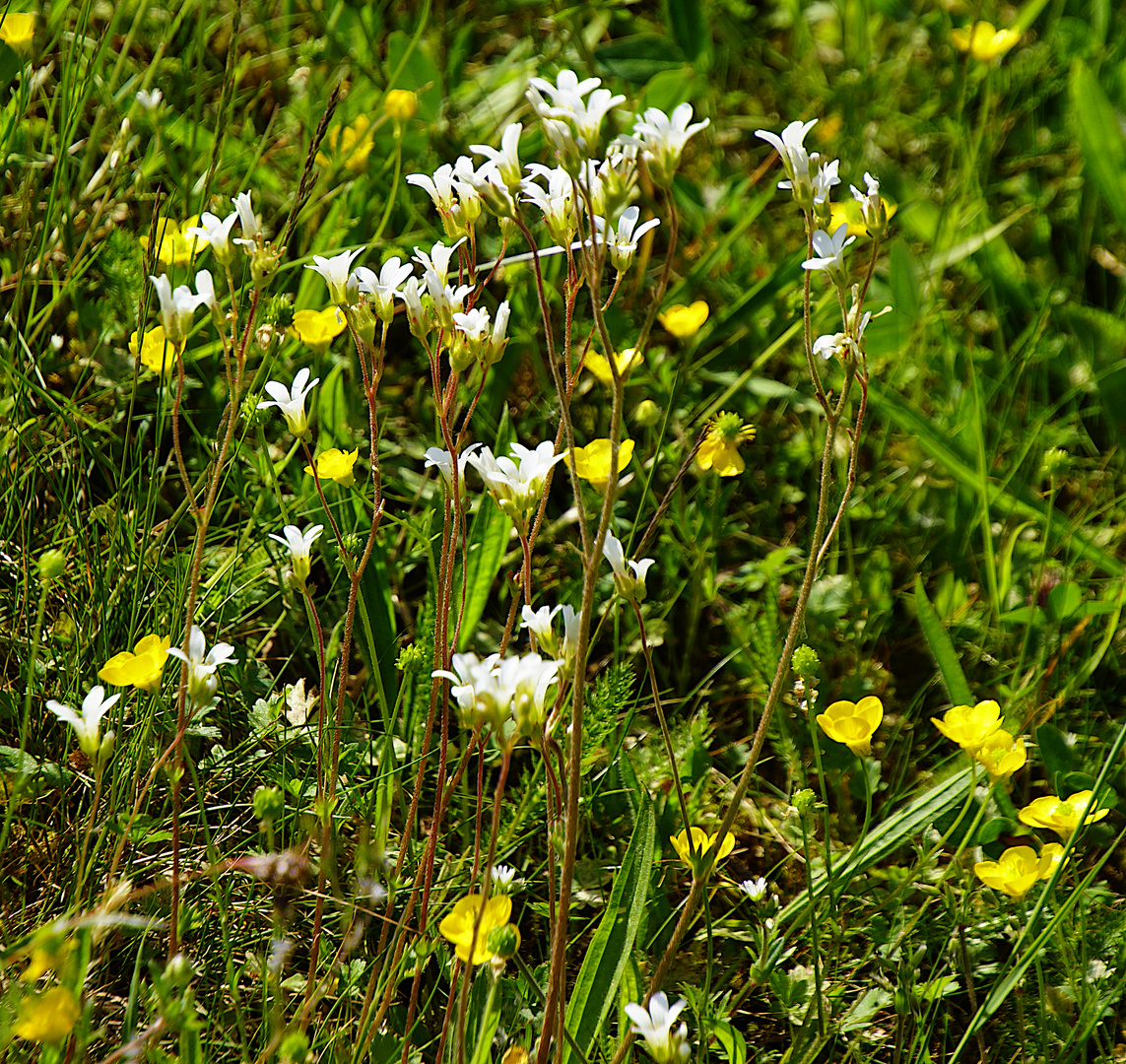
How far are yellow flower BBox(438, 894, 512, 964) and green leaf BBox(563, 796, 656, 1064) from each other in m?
0.13

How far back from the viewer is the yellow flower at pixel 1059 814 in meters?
1.31

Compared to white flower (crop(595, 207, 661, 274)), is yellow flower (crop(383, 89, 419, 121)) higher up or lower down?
lower down

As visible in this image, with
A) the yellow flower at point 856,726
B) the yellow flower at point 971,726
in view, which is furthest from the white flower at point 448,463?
the yellow flower at point 971,726

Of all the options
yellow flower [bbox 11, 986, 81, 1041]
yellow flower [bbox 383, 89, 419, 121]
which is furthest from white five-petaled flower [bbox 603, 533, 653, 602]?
yellow flower [bbox 383, 89, 419, 121]

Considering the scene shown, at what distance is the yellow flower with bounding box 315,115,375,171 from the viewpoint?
194 cm

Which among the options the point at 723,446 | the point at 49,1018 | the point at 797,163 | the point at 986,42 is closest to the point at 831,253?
the point at 797,163

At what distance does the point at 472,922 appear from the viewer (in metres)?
1.11

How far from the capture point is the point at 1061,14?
2873 millimetres

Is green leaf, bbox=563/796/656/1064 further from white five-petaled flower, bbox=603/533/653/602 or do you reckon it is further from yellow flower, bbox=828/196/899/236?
yellow flower, bbox=828/196/899/236

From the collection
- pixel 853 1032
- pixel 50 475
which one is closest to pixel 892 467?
pixel 853 1032

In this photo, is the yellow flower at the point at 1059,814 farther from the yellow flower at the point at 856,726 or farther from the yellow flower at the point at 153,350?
the yellow flower at the point at 153,350

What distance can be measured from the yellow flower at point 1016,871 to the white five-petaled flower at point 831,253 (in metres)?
0.69

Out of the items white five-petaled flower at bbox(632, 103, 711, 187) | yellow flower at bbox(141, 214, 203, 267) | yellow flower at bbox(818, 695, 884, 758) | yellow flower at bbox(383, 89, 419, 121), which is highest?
white five-petaled flower at bbox(632, 103, 711, 187)

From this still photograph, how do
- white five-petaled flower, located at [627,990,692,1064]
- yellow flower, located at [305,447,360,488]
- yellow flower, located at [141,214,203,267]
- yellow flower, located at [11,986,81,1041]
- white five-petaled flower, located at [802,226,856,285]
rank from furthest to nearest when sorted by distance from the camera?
yellow flower, located at [141,214,203,267], yellow flower, located at [305,447,360,488], white five-petaled flower, located at [802,226,856,285], white five-petaled flower, located at [627,990,692,1064], yellow flower, located at [11,986,81,1041]
